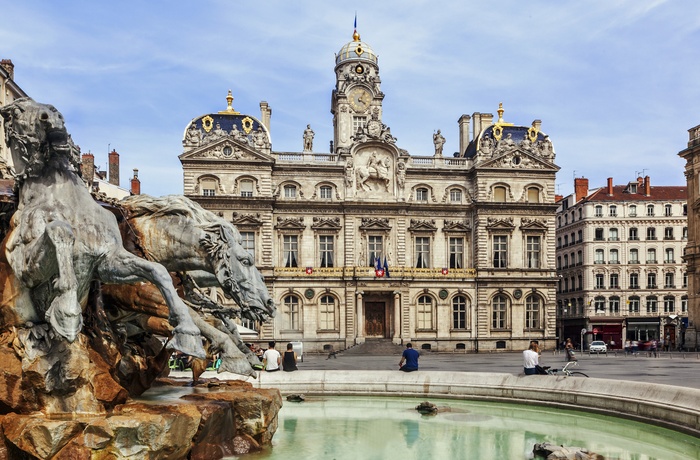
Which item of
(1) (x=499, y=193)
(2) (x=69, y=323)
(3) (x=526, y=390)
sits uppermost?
(1) (x=499, y=193)

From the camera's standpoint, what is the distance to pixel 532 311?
48.9 metres

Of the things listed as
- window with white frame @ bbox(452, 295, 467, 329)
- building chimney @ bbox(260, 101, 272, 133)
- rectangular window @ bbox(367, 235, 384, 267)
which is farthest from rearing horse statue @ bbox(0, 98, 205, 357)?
building chimney @ bbox(260, 101, 272, 133)

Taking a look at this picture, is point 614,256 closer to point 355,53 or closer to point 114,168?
point 355,53

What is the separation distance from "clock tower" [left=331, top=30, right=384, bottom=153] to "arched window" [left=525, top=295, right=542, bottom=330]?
17.4 metres

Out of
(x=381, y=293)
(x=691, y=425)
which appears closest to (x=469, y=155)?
(x=381, y=293)

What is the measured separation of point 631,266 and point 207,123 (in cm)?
4464

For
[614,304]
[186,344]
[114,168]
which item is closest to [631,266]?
[614,304]

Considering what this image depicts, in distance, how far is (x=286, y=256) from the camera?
4700cm

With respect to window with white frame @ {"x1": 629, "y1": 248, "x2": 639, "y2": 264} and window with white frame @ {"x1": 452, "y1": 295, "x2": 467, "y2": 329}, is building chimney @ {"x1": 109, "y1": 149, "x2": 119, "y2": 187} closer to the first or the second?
window with white frame @ {"x1": 452, "y1": 295, "x2": 467, "y2": 329}

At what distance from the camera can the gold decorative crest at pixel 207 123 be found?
154 feet

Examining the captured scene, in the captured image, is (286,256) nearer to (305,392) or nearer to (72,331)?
(305,392)

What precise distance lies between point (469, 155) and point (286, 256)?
16258 mm

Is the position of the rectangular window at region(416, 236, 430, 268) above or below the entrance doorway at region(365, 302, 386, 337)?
above

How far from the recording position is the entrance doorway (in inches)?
1868
